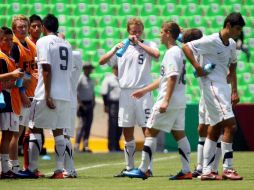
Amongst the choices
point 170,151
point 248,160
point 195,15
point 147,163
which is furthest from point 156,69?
point 147,163

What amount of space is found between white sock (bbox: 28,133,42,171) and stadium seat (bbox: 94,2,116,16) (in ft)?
49.4

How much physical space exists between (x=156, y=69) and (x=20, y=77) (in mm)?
14250

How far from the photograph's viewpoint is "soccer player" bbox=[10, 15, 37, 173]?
42.8 ft

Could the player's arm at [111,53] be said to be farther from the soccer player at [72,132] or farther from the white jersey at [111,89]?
the white jersey at [111,89]

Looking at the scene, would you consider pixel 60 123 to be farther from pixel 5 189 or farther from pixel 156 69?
pixel 156 69

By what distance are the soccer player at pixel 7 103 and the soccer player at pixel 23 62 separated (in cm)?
15

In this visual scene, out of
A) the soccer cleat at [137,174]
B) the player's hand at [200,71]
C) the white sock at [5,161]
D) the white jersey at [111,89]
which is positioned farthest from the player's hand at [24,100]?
the white jersey at [111,89]

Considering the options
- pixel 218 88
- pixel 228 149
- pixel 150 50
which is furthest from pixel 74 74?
pixel 228 149

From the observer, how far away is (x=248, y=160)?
17281mm

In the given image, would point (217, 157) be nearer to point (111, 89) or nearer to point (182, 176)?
point (182, 176)

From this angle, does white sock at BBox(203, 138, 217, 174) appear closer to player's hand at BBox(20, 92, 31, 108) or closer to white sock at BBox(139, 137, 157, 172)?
white sock at BBox(139, 137, 157, 172)

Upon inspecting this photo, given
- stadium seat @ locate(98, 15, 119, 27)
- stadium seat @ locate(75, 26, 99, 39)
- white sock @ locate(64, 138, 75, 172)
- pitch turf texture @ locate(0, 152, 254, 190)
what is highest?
stadium seat @ locate(98, 15, 119, 27)

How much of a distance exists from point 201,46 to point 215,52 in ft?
0.63

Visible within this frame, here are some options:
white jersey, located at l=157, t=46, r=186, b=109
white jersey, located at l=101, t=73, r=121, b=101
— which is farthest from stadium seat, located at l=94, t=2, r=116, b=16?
white jersey, located at l=157, t=46, r=186, b=109
